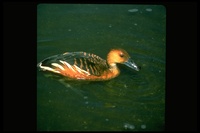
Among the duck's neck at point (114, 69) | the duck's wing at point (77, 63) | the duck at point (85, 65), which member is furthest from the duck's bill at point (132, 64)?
the duck's wing at point (77, 63)

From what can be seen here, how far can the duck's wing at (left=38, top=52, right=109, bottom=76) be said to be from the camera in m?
4.62

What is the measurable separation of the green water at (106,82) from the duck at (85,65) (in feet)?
0.19

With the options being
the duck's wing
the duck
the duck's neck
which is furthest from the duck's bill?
the duck's wing

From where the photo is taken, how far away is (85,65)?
462cm

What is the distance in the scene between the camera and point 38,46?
468 cm

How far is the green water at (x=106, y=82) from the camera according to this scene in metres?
4.52

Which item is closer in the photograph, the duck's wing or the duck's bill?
the duck's wing

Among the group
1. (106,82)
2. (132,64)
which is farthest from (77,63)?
(132,64)

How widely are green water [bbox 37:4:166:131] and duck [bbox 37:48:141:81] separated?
58 mm

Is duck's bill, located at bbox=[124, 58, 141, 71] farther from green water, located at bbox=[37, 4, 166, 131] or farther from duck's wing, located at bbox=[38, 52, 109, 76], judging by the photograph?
duck's wing, located at bbox=[38, 52, 109, 76]

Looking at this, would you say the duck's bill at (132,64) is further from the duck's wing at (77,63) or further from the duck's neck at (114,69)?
the duck's wing at (77,63)

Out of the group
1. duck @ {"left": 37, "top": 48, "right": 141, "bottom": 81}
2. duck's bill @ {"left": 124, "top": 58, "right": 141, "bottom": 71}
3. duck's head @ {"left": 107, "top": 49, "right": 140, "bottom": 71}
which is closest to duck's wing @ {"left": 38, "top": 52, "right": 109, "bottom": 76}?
duck @ {"left": 37, "top": 48, "right": 141, "bottom": 81}

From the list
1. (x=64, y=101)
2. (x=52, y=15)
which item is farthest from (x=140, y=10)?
(x=64, y=101)

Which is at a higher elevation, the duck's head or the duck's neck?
the duck's head
